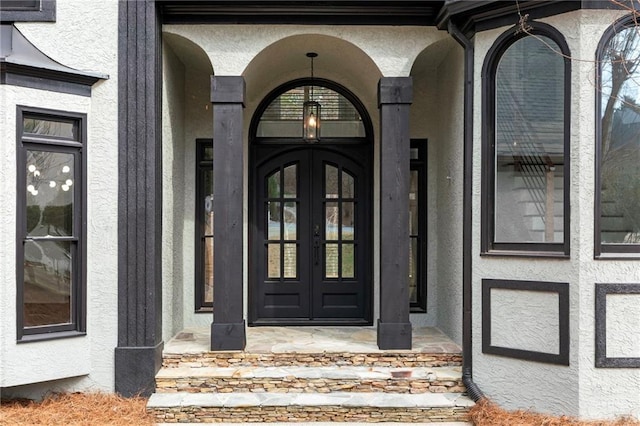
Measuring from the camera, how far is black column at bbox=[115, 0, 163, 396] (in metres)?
4.94

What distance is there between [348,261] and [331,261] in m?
0.22

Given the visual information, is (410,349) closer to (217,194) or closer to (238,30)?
(217,194)

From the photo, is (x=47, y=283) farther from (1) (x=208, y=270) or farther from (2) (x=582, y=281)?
(2) (x=582, y=281)

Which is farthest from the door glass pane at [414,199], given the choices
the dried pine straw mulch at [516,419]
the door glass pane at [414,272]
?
the dried pine straw mulch at [516,419]

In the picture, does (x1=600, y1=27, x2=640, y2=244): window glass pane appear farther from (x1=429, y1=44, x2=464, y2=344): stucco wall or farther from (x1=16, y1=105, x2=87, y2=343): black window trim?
(x1=16, y1=105, x2=87, y2=343): black window trim

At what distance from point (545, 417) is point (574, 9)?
136 inches

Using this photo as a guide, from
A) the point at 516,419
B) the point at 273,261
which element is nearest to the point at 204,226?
the point at 273,261

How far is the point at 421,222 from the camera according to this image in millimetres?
6488

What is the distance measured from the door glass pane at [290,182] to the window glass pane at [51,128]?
257cm

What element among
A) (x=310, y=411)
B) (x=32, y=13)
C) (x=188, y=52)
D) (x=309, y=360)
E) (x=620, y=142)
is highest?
(x=32, y=13)

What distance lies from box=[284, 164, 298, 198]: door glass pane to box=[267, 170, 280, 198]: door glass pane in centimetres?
9

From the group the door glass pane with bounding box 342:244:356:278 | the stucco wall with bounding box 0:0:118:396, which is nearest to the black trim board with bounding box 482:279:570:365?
the door glass pane with bounding box 342:244:356:278

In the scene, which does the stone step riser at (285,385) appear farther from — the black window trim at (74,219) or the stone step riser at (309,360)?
the black window trim at (74,219)

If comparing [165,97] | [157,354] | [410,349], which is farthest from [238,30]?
[410,349]
